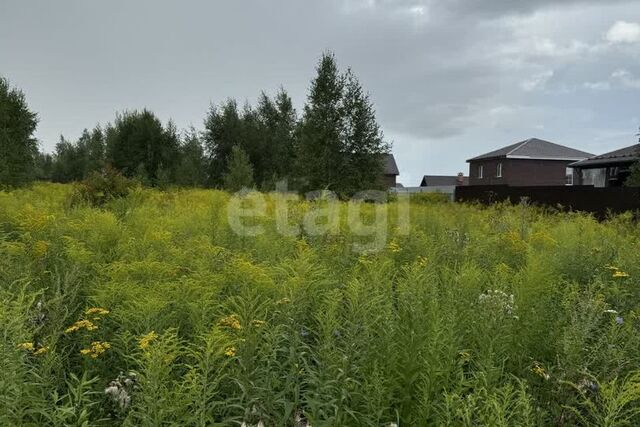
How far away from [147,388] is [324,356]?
0.66m

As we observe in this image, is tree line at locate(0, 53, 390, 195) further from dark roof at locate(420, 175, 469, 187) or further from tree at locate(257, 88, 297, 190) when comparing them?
dark roof at locate(420, 175, 469, 187)

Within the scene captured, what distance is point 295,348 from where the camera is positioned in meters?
1.93

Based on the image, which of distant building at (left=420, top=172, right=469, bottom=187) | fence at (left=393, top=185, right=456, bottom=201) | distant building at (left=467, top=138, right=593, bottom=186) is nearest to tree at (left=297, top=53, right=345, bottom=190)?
fence at (left=393, top=185, right=456, bottom=201)

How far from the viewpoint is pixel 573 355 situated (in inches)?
73.2

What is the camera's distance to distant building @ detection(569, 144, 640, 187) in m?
25.9

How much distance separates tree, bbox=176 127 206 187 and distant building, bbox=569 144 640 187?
24677 mm

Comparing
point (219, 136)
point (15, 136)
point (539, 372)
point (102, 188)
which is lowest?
point (539, 372)

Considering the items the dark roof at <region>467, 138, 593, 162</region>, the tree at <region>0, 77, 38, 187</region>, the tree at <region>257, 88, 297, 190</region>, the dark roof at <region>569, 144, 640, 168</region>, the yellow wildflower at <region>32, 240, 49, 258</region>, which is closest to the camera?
the yellow wildflower at <region>32, 240, 49, 258</region>

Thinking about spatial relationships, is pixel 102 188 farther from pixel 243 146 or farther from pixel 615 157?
pixel 615 157

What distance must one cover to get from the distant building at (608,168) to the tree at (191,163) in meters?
24.7

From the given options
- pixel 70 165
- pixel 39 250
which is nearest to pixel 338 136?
pixel 39 250

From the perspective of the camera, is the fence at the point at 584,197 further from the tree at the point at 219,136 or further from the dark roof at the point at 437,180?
the dark roof at the point at 437,180

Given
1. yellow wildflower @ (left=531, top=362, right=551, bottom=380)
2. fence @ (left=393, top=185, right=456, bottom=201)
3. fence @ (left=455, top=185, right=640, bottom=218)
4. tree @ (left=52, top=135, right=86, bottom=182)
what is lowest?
yellow wildflower @ (left=531, top=362, right=551, bottom=380)

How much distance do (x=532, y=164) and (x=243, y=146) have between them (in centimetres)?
2654
